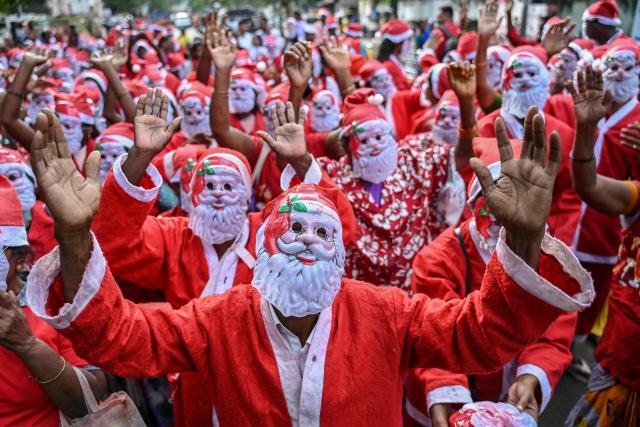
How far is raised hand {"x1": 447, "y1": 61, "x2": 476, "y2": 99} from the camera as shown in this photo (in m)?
3.73

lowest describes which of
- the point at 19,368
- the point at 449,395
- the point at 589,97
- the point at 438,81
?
the point at 449,395

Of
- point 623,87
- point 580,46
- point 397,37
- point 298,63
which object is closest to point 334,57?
point 298,63

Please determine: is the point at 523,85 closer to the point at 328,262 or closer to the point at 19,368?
the point at 328,262

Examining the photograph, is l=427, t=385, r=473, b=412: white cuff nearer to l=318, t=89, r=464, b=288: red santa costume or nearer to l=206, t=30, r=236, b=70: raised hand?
l=318, t=89, r=464, b=288: red santa costume

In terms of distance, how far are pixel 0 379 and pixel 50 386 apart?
0.17 meters

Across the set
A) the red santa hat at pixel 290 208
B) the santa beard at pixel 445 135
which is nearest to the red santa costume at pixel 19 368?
the red santa hat at pixel 290 208

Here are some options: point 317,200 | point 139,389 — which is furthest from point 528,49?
point 139,389

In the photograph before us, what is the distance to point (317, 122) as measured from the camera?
5582 millimetres

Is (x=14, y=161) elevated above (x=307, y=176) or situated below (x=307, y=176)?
below

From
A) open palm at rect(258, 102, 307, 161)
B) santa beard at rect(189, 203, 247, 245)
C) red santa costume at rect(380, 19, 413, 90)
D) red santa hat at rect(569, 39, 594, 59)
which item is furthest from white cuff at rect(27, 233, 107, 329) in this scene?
red santa costume at rect(380, 19, 413, 90)

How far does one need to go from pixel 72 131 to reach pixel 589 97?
13.0 ft

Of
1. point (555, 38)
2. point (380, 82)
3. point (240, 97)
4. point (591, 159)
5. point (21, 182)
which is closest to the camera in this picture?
point (591, 159)

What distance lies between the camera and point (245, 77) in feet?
20.0

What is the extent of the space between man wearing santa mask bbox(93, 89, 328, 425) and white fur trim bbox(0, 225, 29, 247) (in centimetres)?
30
